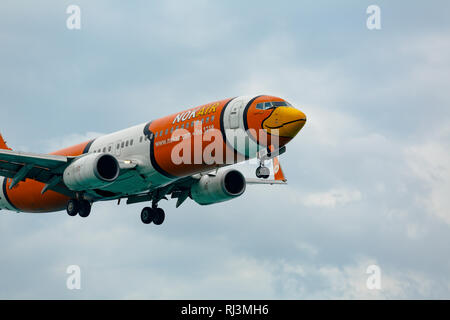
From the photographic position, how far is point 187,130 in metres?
44.8

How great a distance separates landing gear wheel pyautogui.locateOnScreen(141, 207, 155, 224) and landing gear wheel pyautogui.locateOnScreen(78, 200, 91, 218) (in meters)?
4.77

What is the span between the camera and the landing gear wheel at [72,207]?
4909 cm

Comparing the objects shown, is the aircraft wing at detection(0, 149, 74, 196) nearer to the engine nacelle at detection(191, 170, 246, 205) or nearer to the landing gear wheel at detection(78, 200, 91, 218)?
the landing gear wheel at detection(78, 200, 91, 218)

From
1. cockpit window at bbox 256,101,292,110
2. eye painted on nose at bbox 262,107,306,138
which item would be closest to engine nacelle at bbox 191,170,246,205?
cockpit window at bbox 256,101,292,110

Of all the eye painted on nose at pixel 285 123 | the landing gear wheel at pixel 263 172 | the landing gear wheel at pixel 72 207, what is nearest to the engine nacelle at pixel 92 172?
the landing gear wheel at pixel 72 207

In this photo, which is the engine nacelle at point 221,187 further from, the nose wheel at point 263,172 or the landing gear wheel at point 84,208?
the nose wheel at point 263,172

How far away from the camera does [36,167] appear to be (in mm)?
48219

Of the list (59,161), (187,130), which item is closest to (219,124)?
(187,130)

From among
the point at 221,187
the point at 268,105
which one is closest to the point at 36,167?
the point at 221,187

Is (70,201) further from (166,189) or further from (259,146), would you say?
(259,146)

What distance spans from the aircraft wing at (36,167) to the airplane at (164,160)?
0.20ft

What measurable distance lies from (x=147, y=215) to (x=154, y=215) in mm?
487

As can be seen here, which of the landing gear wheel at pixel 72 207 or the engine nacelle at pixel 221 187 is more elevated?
the engine nacelle at pixel 221 187

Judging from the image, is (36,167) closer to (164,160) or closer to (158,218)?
(164,160)
